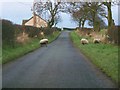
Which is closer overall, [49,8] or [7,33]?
[7,33]

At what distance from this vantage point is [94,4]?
166 ft

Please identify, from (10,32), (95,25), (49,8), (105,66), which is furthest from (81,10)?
(105,66)

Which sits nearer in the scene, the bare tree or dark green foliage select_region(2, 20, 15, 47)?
dark green foliage select_region(2, 20, 15, 47)

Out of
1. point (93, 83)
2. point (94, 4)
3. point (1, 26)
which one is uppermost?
point (94, 4)

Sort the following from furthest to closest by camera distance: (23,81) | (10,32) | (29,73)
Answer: (10,32), (29,73), (23,81)

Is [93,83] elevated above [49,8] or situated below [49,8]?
below

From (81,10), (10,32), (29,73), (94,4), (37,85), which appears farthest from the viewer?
(81,10)

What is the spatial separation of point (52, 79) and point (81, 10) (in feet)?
140

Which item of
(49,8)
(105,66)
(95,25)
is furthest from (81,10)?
(105,66)

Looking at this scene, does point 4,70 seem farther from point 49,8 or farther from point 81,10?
point 49,8

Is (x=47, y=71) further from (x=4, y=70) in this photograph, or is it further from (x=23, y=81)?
(x=23, y=81)

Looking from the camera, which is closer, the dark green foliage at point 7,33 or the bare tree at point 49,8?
the dark green foliage at point 7,33

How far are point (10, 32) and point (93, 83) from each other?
56.2ft

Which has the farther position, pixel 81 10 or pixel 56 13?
pixel 56 13
